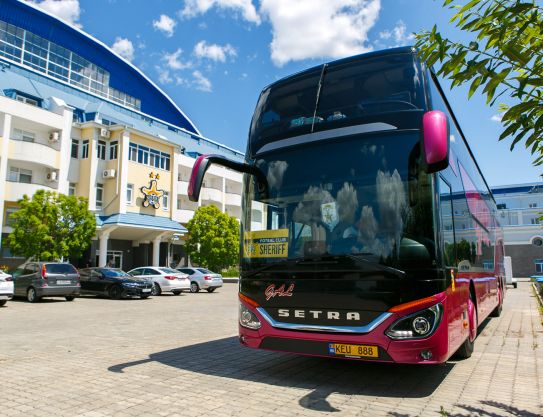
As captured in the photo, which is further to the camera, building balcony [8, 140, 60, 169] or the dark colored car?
building balcony [8, 140, 60, 169]

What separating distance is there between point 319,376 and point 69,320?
8979 millimetres

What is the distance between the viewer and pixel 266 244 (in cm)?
596

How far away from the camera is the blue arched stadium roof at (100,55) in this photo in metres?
49.3

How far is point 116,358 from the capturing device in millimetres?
7199

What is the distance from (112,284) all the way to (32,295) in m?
3.58

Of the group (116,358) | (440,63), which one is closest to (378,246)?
(440,63)

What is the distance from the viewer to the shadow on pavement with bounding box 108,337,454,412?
5.41 meters

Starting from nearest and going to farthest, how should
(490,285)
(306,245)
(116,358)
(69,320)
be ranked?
(306,245) < (116,358) < (490,285) < (69,320)

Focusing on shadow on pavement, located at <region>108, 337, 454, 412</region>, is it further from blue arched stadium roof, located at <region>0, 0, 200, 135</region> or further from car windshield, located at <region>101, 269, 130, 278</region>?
blue arched stadium roof, located at <region>0, 0, 200, 135</region>

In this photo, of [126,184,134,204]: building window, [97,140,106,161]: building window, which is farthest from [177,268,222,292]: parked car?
[97,140,106,161]: building window

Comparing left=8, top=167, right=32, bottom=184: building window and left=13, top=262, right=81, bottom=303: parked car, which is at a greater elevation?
left=8, top=167, right=32, bottom=184: building window

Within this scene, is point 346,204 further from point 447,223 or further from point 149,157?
point 149,157

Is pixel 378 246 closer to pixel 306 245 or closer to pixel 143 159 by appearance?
pixel 306 245

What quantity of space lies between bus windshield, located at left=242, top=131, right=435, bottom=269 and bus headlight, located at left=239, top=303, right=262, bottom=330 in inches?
25.6
